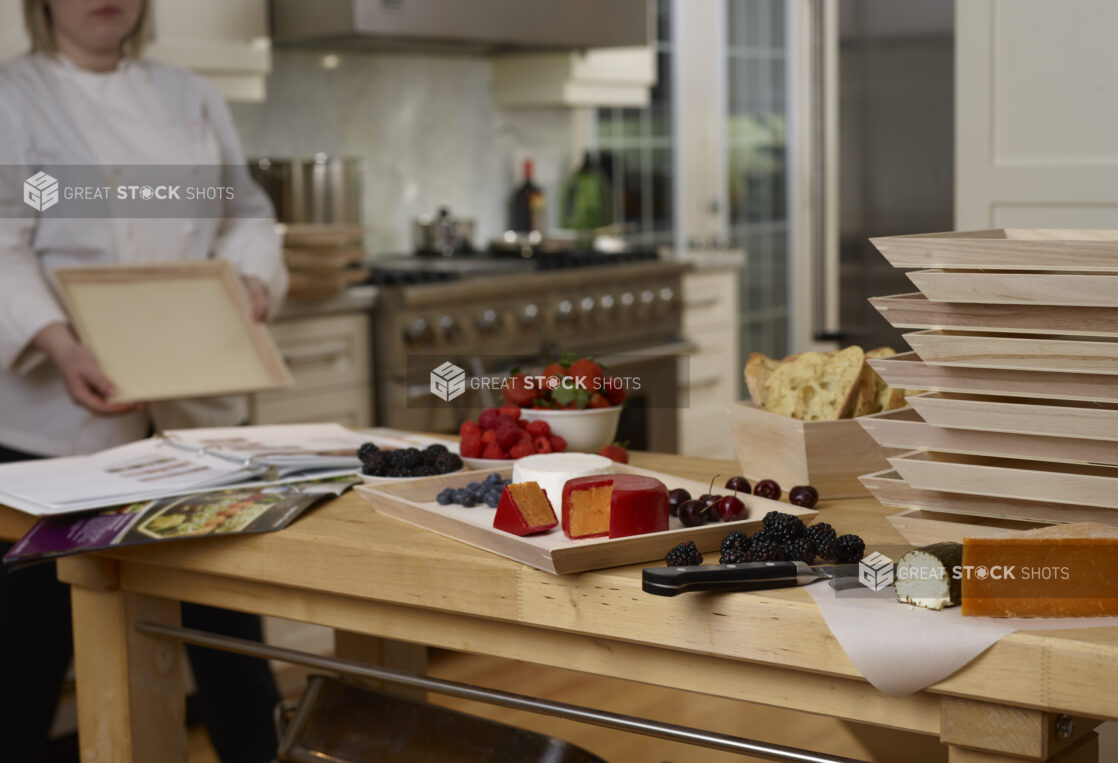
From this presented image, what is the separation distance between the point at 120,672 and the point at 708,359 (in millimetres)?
3046

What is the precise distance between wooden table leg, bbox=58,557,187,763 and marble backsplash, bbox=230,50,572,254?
240 centimetres

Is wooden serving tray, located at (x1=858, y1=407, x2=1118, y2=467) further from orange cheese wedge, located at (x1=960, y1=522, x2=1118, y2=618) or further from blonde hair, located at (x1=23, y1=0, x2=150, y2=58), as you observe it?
blonde hair, located at (x1=23, y1=0, x2=150, y2=58)

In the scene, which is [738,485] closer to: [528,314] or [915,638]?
[915,638]

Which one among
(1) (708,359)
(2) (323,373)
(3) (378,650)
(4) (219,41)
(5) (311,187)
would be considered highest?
(4) (219,41)

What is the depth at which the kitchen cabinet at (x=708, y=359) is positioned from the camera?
4.20 m

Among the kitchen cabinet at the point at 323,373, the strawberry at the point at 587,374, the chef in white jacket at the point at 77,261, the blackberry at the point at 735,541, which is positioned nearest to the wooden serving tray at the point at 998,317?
the blackberry at the point at 735,541

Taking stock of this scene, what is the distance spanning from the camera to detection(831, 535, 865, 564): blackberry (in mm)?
1016

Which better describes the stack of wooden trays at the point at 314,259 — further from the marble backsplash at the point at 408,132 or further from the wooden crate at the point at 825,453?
the wooden crate at the point at 825,453

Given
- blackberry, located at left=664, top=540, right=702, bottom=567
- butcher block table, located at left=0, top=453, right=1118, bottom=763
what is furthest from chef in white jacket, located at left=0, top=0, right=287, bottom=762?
blackberry, located at left=664, top=540, right=702, bottom=567

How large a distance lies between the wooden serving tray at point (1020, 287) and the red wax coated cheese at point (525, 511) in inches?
14.5

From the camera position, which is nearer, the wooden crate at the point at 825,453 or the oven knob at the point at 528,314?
the wooden crate at the point at 825,453

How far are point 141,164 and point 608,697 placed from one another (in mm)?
1519

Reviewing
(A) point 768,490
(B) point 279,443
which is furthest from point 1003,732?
(B) point 279,443

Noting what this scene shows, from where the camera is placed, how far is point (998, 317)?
1.03 m
